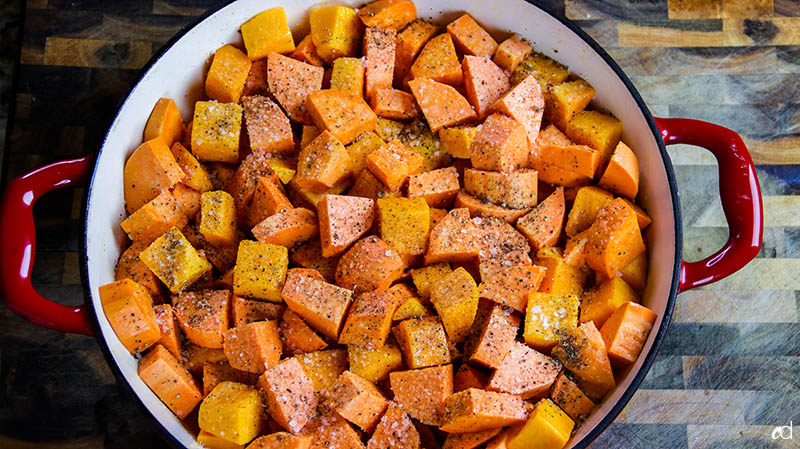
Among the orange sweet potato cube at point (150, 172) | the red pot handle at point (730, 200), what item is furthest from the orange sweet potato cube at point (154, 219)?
the red pot handle at point (730, 200)

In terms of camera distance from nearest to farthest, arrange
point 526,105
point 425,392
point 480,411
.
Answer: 1. point 480,411
2. point 425,392
3. point 526,105

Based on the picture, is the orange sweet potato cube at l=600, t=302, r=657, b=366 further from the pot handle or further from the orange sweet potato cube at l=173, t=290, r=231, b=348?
the pot handle

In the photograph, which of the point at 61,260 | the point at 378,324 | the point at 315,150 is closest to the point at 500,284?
the point at 378,324

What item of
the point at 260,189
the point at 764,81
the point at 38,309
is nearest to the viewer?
the point at 38,309

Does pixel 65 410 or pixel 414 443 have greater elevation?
pixel 414 443

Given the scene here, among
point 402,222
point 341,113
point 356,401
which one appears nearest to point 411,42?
point 341,113

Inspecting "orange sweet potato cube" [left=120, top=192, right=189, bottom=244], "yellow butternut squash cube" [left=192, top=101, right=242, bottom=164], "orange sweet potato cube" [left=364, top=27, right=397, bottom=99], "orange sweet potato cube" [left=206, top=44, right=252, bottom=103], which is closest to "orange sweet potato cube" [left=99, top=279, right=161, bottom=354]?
"orange sweet potato cube" [left=120, top=192, right=189, bottom=244]

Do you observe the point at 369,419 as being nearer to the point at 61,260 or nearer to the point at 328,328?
the point at 328,328

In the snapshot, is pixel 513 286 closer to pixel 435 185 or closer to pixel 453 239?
pixel 453 239
